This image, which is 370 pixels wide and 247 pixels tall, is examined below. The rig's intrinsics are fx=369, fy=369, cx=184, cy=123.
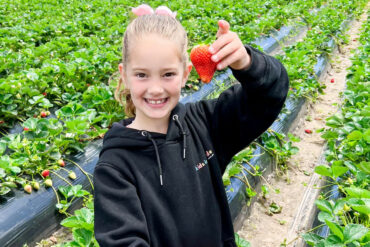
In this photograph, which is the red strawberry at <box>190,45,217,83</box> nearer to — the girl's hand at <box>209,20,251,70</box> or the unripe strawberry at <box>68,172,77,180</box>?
the girl's hand at <box>209,20,251,70</box>

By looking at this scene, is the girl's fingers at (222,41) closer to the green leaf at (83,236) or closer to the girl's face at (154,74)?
the girl's face at (154,74)

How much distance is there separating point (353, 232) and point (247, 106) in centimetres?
67

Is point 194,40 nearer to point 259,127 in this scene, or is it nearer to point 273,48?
point 273,48

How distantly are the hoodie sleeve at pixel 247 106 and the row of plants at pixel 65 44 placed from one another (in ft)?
6.45

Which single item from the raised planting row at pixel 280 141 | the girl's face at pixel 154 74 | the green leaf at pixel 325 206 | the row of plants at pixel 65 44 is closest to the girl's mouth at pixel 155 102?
the girl's face at pixel 154 74

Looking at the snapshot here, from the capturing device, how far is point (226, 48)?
125 cm

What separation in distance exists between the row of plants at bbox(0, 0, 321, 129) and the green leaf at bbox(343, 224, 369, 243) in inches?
99.0

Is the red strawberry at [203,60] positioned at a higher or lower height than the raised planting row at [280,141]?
higher

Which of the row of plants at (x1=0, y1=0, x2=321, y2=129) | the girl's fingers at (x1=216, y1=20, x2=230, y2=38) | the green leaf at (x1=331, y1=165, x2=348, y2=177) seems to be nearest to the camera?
the girl's fingers at (x1=216, y1=20, x2=230, y2=38)

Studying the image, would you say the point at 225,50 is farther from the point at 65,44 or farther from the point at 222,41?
the point at 65,44

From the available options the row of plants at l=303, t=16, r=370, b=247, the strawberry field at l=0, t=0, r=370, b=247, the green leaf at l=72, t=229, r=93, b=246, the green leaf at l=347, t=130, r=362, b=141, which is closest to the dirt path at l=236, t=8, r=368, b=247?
the strawberry field at l=0, t=0, r=370, b=247

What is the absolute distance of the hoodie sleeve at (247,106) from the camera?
4.51ft

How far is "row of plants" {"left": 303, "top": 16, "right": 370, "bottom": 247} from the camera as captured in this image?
1552mm

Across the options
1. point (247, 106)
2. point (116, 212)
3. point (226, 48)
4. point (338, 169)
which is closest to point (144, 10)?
point (226, 48)
